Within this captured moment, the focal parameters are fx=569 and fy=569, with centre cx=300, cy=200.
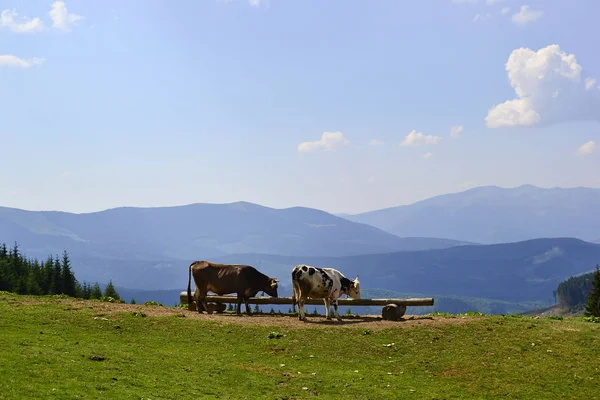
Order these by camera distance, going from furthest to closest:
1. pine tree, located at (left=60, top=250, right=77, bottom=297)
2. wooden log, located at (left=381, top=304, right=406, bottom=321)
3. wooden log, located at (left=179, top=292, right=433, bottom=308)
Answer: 1. pine tree, located at (left=60, top=250, right=77, bottom=297)
2. wooden log, located at (left=179, top=292, right=433, bottom=308)
3. wooden log, located at (left=381, top=304, right=406, bottom=321)

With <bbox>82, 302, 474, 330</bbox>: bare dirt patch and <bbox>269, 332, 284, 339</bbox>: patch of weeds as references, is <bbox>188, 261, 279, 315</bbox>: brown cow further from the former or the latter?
<bbox>269, 332, 284, 339</bbox>: patch of weeds

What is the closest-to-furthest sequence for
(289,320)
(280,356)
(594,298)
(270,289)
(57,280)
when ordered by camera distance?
(280,356), (289,320), (270,289), (594,298), (57,280)

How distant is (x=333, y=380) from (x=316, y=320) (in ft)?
38.3

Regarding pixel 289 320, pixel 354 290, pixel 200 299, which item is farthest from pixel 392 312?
pixel 200 299

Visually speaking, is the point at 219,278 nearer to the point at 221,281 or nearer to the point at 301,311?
the point at 221,281

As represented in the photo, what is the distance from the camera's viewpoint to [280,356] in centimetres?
2405

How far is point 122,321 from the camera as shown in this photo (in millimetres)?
27859

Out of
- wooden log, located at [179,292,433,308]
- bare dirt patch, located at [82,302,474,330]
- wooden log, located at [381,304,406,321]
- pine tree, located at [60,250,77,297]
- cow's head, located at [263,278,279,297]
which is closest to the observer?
bare dirt patch, located at [82,302,474,330]

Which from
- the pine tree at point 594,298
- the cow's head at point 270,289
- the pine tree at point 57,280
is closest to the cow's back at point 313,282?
the cow's head at point 270,289

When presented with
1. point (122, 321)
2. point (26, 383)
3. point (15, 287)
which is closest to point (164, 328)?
point (122, 321)

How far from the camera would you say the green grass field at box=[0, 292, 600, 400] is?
18.0 metres

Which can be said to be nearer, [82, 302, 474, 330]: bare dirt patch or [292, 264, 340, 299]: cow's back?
[82, 302, 474, 330]: bare dirt patch

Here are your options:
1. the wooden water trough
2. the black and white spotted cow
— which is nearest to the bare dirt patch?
the wooden water trough

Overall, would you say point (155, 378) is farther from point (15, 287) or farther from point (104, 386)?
point (15, 287)
